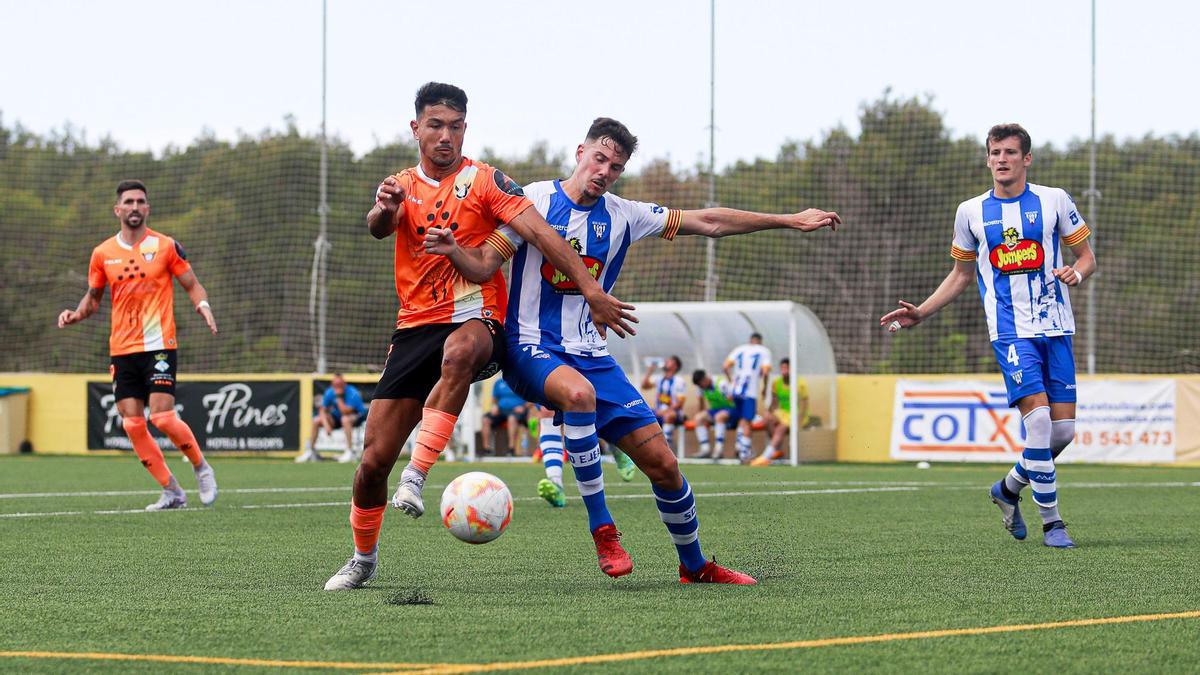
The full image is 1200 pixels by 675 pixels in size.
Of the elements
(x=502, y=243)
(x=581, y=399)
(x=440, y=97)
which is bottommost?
(x=581, y=399)

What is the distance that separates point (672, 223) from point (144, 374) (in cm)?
590

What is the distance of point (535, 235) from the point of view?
608cm

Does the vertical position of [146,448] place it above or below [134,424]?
below

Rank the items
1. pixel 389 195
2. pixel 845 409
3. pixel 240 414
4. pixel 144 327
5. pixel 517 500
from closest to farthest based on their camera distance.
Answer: pixel 389 195
pixel 144 327
pixel 517 500
pixel 845 409
pixel 240 414

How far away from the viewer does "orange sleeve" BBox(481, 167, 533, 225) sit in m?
6.17

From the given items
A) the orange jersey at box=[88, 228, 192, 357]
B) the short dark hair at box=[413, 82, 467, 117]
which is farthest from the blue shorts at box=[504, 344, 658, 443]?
the orange jersey at box=[88, 228, 192, 357]

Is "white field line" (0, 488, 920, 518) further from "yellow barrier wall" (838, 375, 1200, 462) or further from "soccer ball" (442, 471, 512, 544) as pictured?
"yellow barrier wall" (838, 375, 1200, 462)

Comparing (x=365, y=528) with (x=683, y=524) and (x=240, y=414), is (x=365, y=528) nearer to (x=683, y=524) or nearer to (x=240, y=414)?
(x=683, y=524)

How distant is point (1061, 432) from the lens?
28.0ft

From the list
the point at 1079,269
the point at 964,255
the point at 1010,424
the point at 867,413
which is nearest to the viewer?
the point at 1079,269

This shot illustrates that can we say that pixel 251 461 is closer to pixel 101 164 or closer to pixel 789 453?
pixel 789 453

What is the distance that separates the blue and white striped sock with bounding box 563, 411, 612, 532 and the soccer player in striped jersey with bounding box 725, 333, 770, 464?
15.6m

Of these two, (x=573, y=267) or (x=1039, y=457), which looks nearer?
(x=573, y=267)

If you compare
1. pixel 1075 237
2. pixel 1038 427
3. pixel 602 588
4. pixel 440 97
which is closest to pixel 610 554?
pixel 602 588
